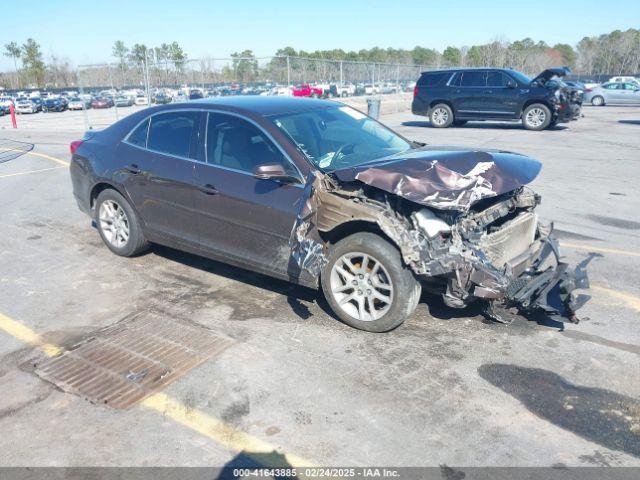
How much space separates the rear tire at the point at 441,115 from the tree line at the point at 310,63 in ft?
26.2

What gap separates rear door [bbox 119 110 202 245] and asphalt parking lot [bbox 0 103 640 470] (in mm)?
589

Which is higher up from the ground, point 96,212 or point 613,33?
point 613,33

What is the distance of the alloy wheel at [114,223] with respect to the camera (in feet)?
19.1

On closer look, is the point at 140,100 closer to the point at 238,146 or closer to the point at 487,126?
the point at 487,126

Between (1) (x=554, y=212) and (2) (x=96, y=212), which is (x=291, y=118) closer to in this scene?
(2) (x=96, y=212)

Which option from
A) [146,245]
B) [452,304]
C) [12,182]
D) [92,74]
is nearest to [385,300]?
[452,304]

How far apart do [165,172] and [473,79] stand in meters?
15.1

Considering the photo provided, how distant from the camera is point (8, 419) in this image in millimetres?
3256

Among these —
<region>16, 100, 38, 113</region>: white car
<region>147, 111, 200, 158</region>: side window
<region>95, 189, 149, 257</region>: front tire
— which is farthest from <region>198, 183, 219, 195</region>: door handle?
<region>16, 100, 38, 113</region>: white car

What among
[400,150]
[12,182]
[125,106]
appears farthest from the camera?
[125,106]

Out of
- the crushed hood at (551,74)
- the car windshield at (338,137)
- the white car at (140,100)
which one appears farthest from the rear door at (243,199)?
the white car at (140,100)

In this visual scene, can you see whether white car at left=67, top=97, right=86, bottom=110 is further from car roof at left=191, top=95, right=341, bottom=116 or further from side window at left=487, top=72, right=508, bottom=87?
car roof at left=191, top=95, right=341, bottom=116

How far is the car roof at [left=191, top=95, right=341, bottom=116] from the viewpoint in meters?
4.86

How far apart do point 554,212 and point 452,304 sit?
4.51 metres
